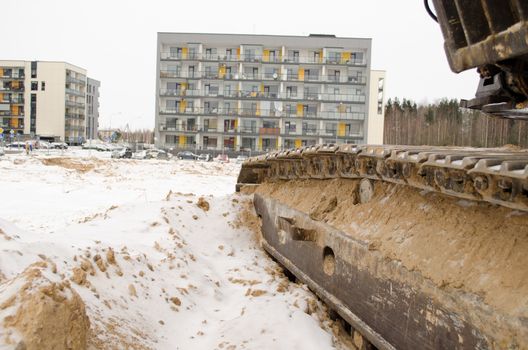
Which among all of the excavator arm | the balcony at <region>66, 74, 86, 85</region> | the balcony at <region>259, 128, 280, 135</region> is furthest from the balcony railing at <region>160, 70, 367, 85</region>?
A: the excavator arm

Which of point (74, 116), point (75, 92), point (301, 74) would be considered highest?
point (301, 74)

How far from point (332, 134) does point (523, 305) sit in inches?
2017

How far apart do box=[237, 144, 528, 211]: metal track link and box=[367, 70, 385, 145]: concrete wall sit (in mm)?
50281

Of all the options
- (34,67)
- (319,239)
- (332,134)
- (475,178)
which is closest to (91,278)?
(319,239)

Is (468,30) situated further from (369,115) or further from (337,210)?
(369,115)

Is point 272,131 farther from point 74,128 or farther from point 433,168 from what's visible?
point 433,168

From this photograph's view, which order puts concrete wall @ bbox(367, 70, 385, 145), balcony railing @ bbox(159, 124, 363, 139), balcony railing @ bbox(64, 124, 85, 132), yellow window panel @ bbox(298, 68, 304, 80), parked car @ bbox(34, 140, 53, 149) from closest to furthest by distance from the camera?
balcony railing @ bbox(159, 124, 363, 139)
yellow window panel @ bbox(298, 68, 304, 80)
concrete wall @ bbox(367, 70, 385, 145)
parked car @ bbox(34, 140, 53, 149)
balcony railing @ bbox(64, 124, 85, 132)

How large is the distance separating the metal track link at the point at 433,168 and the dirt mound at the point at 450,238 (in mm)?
153

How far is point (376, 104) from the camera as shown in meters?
56.4

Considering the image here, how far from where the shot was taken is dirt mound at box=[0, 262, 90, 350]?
10.1 ft

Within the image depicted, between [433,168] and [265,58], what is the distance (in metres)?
51.1

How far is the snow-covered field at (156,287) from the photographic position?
3348 mm

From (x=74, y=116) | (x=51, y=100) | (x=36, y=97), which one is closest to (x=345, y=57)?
(x=51, y=100)

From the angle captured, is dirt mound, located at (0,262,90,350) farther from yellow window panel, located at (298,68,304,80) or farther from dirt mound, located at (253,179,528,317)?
yellow window panel, located at (298,68,304,80)
